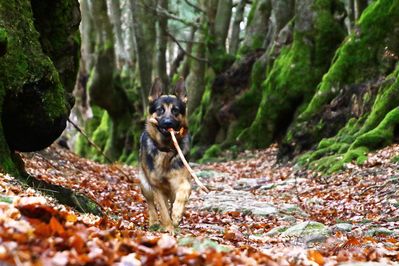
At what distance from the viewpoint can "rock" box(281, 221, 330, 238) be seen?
766 centimetres

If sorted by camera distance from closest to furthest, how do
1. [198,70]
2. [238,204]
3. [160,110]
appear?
[160,110] < [238,204] < [198,70]

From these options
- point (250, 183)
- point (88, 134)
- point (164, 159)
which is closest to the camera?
point (164, 159)

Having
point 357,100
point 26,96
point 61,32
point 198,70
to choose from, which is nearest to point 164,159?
point 26,96

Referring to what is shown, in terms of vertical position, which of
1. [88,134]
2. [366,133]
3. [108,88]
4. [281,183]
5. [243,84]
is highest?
[243,84]

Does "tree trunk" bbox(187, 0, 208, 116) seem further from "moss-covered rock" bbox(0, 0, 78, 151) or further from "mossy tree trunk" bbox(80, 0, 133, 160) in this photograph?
"moss-covered rock" bbox(0, 0, 78, 151)

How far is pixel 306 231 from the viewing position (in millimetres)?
7902

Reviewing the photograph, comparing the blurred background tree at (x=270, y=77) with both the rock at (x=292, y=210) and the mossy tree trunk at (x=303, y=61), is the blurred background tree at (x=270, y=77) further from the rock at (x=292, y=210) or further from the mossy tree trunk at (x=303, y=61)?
the rock at (x=292, y=210)

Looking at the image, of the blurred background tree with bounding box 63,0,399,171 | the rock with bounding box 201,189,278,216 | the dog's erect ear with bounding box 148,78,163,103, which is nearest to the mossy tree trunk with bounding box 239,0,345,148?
the blurred background tree with bounding box 63,0,399,171

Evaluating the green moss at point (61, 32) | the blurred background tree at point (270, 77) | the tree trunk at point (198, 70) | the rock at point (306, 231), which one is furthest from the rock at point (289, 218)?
the tree trunk at point (198, 70)

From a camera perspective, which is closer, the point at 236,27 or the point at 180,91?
the point at 180,91

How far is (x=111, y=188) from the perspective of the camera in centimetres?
1391

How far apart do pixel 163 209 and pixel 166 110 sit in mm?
1382

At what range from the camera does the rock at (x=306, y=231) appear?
7.66 meters

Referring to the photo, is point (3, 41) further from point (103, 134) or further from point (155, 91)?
point (103, 134)
